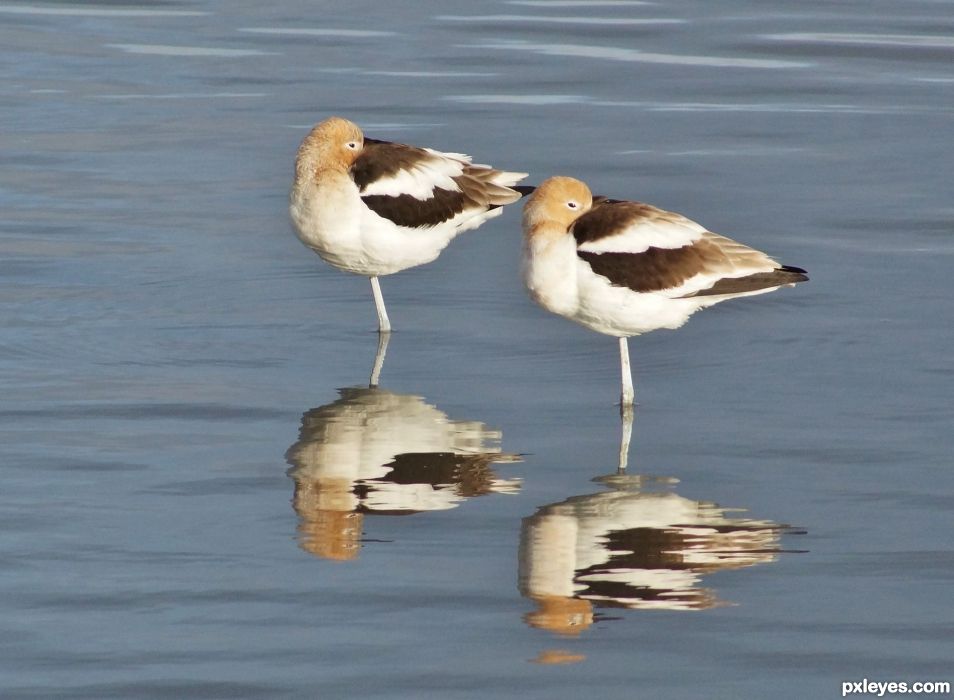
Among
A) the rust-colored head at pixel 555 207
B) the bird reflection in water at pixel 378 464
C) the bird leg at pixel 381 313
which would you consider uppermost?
the rust-colored head at pixel 555 207

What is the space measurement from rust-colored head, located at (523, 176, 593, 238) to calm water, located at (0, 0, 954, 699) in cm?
106

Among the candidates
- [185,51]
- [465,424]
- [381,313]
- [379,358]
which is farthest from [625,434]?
[185,51]

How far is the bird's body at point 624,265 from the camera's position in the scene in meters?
9.23

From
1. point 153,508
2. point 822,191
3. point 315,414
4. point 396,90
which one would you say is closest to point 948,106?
point 822,191

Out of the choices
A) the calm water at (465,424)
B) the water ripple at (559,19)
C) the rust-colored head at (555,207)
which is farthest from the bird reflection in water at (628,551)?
the water ripple at (559,19)

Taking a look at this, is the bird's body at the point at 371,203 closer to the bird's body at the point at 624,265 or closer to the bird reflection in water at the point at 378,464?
the bird reflection in water at the point at 378,464

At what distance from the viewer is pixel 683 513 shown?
794 cm

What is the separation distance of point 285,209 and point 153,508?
6924 millimetres

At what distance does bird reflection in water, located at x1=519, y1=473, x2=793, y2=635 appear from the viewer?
695 centimetres

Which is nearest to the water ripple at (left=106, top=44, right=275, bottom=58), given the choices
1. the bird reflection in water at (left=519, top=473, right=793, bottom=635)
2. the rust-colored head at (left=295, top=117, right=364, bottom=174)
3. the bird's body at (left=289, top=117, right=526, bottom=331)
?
the bird's body at (left=289, top=117, right=526, bottom=331)

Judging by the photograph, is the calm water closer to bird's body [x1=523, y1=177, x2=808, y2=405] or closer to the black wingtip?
bird's body [x1=523, y1=177, x2=808, y2=405]

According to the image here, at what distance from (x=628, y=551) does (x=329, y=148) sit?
4.79 meters

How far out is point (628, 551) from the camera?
7.43m

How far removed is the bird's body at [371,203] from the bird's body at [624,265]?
1905 mm
